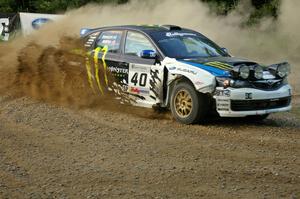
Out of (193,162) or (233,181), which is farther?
(193,162)

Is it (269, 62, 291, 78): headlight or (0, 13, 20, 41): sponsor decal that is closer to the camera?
(269, 62, 291, 78): headlight

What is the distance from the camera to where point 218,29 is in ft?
74.2

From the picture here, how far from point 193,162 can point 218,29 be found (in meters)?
16.9

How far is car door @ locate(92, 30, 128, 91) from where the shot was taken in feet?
31.0

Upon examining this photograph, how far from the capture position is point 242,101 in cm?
805

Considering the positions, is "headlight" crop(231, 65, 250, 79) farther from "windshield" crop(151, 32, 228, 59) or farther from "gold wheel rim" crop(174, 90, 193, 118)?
"windshield" crop(151, 32, 228, 59)

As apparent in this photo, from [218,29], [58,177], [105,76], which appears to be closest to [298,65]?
[218,29]

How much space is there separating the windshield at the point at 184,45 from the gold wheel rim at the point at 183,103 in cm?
68

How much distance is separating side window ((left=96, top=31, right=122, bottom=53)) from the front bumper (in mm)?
2393

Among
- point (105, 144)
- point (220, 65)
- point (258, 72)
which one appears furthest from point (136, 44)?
point (105, 144)

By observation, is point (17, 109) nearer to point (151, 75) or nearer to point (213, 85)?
point (151, 75)

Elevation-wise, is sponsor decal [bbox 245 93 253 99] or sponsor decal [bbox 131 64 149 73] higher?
sponsor decal [bbox 131 64 149 73]

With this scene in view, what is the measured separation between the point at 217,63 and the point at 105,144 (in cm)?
239

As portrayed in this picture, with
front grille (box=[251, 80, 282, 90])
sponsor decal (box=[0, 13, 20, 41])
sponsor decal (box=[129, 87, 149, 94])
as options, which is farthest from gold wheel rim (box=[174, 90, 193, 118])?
sponsor decal (box=[0, 13, 20, 41])
